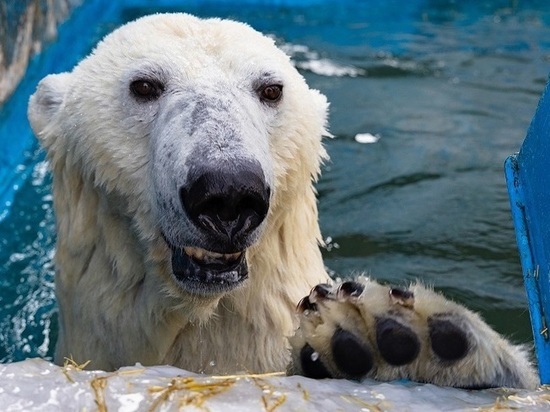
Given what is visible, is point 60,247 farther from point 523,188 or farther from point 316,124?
point 523,188

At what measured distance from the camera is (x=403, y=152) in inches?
214

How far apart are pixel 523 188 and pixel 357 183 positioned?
110 inches

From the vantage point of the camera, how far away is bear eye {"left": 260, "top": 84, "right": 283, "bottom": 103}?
266 cm

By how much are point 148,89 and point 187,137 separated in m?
0.39

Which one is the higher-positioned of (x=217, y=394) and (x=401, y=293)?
(x=401, y=293)

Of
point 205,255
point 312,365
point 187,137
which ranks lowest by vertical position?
point 312,365

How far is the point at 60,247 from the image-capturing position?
2887 mm

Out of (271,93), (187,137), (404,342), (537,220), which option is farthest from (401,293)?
(271,93)

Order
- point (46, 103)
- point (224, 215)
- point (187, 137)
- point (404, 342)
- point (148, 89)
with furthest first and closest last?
1. point (46, 103)
2. point (148, 89)
3. point (187, 137)
4. point (224, 215)
5. point (404, 342)

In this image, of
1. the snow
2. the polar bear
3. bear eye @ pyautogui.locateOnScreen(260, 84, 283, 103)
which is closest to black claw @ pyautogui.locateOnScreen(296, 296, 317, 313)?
the polar bear

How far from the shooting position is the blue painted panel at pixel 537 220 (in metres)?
2.13

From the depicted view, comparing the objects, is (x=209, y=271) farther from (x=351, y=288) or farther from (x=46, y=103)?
(x=46, y=103)

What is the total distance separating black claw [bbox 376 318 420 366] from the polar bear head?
418mm

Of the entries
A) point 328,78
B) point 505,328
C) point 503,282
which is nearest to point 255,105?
point 505,328
